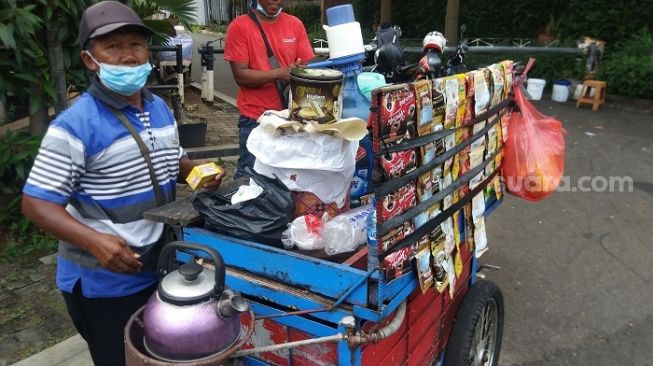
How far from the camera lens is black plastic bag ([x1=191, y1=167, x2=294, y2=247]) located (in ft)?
5.98

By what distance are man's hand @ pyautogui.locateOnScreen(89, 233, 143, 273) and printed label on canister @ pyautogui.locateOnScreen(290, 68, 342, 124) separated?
738 millimetres

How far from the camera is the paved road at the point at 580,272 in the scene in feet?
11.2

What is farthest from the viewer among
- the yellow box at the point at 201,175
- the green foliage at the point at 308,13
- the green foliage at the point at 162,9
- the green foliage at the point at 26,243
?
the green foliage at the point at 308,13

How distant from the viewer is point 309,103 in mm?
1883

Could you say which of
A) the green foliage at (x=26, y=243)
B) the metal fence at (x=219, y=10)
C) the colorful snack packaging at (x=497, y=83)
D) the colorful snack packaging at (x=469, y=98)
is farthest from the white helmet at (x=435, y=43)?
the metal fence at (x=219, y=10)

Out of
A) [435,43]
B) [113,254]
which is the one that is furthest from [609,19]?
[113,254]

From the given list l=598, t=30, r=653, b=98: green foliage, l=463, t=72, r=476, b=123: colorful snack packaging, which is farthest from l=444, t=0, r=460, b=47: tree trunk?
l=463, t=72, r=476, b=123: colorful snack packaging

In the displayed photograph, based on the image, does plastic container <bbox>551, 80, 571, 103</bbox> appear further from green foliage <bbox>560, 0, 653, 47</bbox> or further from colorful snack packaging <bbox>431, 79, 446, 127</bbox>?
colorful snack packaging <bbox>431, 79, 446, 127</bbox>

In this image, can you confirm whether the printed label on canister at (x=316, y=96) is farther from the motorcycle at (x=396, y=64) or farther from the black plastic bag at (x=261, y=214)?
the motorcycle at (x=396, y=64)

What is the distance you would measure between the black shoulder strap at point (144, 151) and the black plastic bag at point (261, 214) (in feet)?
0.72

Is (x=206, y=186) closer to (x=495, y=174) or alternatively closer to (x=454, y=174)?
(x=454, y=174)

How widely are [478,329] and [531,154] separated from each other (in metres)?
0.94

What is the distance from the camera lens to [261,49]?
3354 mm

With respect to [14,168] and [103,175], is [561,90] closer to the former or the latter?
[14,168]
